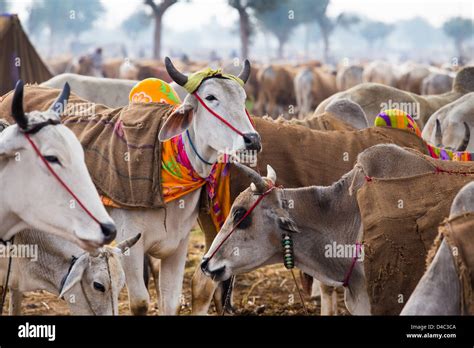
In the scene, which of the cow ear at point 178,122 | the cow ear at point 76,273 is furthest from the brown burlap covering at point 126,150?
the cow ear at point 76,273

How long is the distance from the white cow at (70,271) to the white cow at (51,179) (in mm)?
832

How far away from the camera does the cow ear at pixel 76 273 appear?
4957mm

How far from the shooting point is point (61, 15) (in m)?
77.6

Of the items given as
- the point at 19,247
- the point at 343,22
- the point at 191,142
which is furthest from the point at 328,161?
the point at 343,22

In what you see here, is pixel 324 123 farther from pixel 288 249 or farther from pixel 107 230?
pixel 107 230

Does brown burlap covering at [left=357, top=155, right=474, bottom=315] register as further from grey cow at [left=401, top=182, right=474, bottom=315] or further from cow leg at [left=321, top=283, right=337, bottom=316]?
cow leg at [left=321, top=283, right=337, bottom=316]

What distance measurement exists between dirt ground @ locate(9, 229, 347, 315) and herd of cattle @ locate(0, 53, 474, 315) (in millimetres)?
420

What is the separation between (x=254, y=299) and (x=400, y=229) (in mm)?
3035

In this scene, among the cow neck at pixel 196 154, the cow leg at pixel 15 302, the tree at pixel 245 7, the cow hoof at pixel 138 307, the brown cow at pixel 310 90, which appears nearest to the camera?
the cow neck at pixel 196 154

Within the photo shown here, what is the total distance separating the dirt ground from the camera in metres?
7.14

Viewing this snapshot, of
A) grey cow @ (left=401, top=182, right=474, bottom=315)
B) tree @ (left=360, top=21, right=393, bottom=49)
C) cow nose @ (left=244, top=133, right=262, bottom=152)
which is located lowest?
tree @ (left=360, top=21, right=393, bottom=49)

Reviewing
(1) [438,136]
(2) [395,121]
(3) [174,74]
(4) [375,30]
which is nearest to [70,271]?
(3) [174,74]

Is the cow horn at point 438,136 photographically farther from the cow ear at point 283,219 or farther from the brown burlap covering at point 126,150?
the cow ear at point 283,219

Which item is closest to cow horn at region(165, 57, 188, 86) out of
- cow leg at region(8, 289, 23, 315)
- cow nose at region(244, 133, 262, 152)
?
cow nose at region(244, 133, 262, 152)
